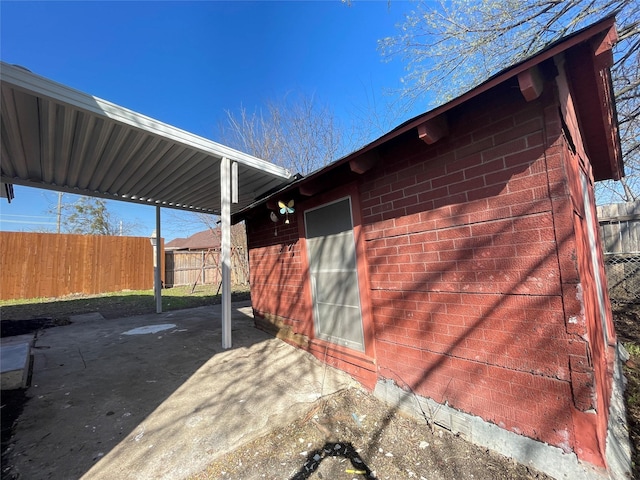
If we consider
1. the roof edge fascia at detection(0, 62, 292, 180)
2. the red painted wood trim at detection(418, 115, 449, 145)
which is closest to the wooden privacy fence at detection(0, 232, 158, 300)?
the roof edge fascia at detection(0, 62, 292, 180)

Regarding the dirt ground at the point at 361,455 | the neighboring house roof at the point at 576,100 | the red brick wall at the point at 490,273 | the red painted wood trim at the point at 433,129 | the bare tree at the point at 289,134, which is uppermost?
the bare tree at the point at 289,134

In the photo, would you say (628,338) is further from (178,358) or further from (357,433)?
(178,358)

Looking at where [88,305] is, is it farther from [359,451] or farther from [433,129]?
[433,129]

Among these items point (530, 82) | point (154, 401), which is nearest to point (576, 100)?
point (530, 82)

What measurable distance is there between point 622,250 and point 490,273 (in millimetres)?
6666

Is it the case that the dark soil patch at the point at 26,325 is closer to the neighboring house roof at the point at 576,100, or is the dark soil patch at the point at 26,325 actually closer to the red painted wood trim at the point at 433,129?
the neighboring house roof at the point at 576,100

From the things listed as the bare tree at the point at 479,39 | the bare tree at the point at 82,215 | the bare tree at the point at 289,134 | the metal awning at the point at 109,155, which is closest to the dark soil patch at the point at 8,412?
the metal awning at the point at 109,155

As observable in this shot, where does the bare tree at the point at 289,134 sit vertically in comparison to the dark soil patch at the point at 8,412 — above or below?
above

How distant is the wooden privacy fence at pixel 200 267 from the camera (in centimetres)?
1437

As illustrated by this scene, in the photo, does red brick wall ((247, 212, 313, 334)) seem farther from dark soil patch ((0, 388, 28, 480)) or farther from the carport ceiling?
dark soil patch ((0, 388, 28, 480))

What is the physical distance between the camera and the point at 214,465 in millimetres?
2039

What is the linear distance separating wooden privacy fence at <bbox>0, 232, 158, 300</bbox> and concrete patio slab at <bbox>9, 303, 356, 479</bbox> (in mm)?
8761

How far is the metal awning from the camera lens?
298 centimetres

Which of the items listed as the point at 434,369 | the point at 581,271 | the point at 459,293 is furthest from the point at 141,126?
the point at 581,271
